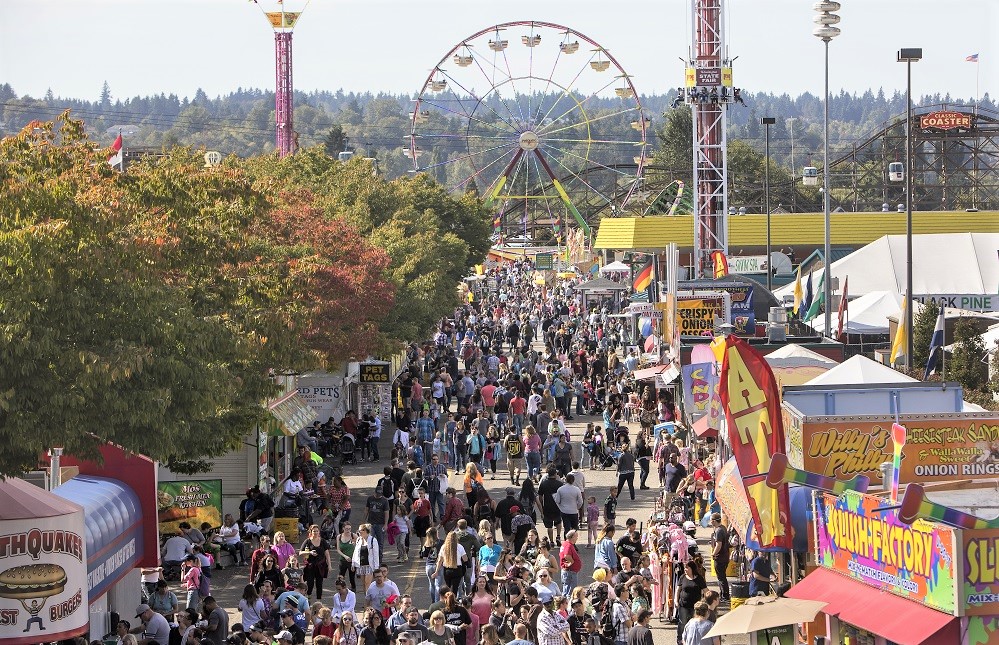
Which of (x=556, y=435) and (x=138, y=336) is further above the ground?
(x=138, y=336)

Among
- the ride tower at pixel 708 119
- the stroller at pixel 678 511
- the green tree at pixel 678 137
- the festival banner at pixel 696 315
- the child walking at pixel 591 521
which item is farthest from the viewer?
the green tree at pixel 678 137

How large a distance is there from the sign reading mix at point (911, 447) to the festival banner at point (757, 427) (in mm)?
474

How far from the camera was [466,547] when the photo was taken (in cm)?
1827

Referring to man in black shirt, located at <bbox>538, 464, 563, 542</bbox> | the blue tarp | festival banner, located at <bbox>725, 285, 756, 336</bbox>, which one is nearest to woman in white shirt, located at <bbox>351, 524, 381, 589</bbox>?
the blue tarp

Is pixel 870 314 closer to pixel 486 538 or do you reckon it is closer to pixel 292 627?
pixel 486 538

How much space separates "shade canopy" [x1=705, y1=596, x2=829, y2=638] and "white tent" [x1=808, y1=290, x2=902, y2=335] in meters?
21.6

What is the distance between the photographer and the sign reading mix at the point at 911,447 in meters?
14.6

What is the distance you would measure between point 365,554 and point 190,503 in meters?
4.73

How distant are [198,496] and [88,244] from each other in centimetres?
915

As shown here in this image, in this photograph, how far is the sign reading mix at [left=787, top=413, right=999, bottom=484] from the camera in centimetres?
1462

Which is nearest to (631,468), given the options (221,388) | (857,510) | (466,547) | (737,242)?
(466,547)

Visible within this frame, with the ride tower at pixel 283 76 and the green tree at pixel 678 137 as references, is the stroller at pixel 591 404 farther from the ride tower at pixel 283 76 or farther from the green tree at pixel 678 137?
the green tree at pixel 678 137

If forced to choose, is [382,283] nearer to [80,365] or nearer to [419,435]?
[419,435]

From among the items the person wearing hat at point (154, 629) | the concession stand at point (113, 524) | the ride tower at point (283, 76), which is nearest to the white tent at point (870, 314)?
the concession stand at point (113, 524)
